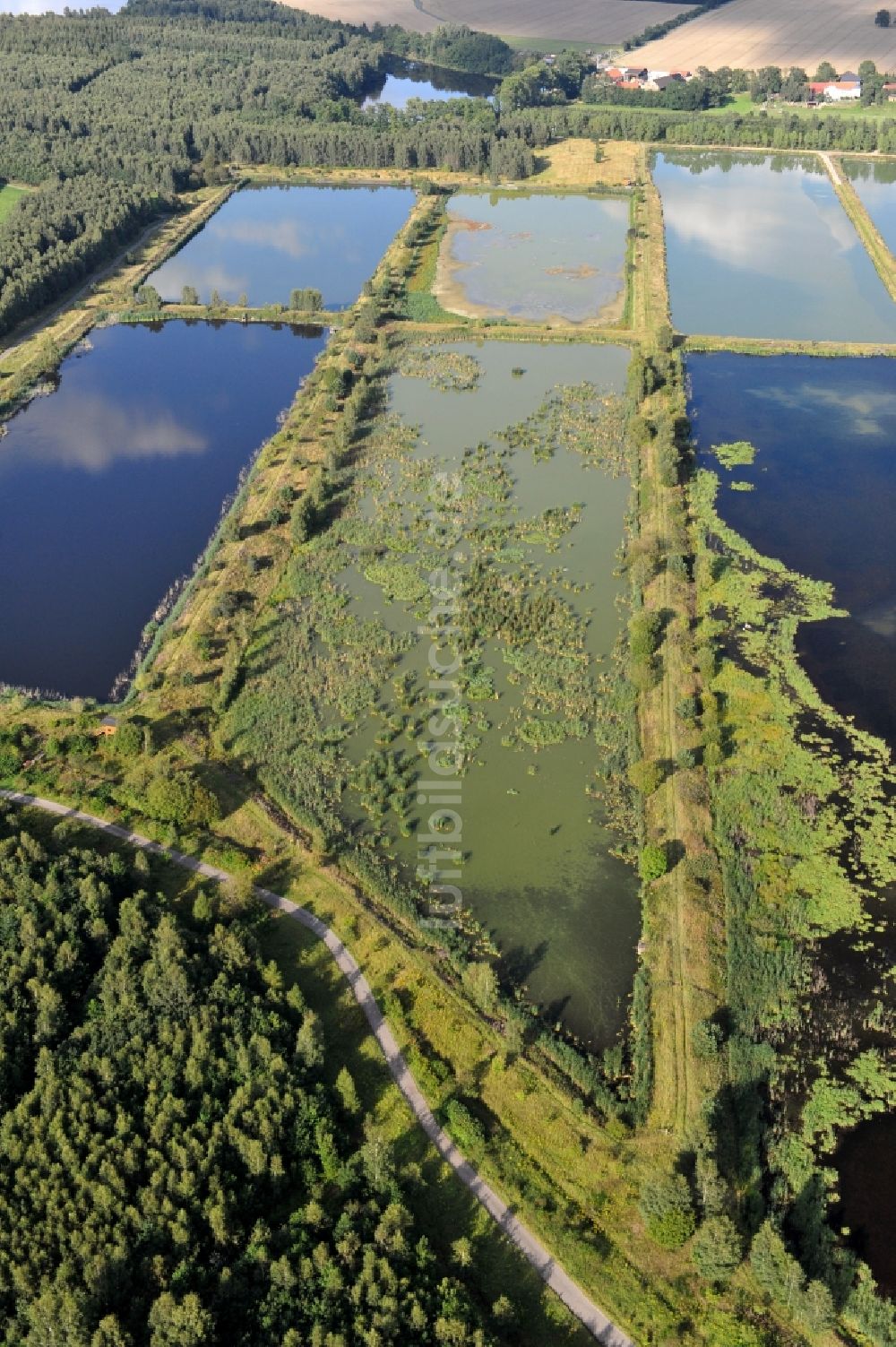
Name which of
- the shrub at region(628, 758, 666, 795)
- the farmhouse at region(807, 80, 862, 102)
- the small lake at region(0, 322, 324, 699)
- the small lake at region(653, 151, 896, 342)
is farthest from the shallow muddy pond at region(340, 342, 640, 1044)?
the farmhouse at region(807, 80, 862, 102)

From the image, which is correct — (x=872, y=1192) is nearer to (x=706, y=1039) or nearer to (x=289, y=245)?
(x=706, y=1039)

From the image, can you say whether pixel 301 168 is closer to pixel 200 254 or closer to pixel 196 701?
pixel 200 254

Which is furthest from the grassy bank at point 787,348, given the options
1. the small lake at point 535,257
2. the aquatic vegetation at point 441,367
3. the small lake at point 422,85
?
the small lake at point 422,85

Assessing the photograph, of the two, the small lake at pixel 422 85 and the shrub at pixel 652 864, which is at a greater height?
the small lake at pixel 422 85

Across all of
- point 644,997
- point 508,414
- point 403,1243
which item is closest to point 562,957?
point 644,997

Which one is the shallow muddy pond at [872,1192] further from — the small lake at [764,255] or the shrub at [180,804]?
the small lake at [764,255]

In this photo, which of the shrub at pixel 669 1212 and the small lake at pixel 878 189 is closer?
the shrub at pixel 669 1212
